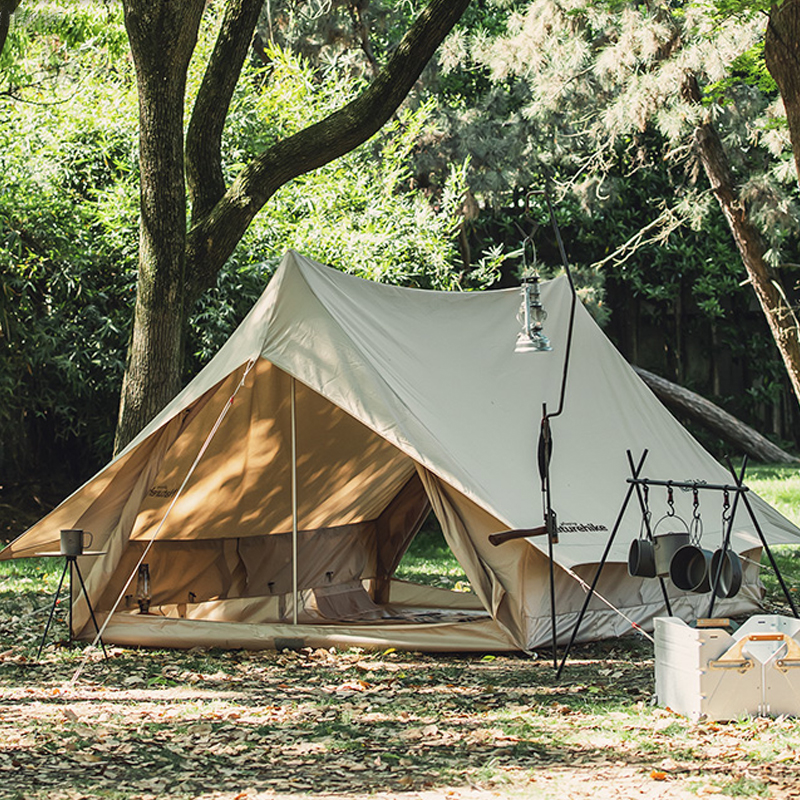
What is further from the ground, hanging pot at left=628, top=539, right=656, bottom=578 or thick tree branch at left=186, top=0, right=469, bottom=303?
thick tree branch at left=186, top=0, right=469, bottom=303

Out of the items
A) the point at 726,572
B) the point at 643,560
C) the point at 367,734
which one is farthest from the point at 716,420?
the point at 367,734

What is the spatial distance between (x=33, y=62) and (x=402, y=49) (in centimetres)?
521

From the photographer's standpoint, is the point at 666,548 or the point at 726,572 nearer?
the point at 726,572

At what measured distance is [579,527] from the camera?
4.64 meters

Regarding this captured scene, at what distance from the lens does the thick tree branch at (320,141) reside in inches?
239

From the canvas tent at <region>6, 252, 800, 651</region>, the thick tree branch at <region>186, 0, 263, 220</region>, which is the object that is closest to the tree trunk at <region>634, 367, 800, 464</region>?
the canvas tent at <region>6, 252, 800, 651</region>

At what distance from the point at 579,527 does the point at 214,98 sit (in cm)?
331

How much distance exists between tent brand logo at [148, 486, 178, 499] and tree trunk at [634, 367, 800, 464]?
771cm

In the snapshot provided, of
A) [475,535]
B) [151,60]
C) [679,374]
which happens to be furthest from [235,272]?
[679,374]

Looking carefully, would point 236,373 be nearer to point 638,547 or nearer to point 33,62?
point 638,547

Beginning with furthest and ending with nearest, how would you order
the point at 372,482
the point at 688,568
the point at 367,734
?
the point at 372,482, the point at 688,568, the point at 367,734

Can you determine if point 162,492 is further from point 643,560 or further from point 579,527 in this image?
point 643,560

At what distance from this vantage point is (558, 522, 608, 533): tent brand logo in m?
4.59

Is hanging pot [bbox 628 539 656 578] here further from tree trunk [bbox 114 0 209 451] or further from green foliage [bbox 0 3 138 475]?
green foliage [bbox 0 3 138 475]
